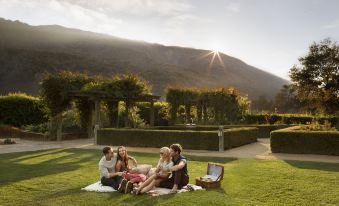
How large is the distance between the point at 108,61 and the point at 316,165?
87890mm

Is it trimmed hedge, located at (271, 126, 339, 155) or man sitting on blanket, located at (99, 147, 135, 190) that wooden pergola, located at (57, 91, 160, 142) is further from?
man sitting on blanket, located at (99, 147, 135, 190)

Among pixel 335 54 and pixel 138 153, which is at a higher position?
pixel 335 54

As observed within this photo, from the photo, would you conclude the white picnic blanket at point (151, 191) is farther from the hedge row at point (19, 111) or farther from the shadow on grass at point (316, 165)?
the hedge row at point (19, 111)

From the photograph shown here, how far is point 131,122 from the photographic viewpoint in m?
31.2

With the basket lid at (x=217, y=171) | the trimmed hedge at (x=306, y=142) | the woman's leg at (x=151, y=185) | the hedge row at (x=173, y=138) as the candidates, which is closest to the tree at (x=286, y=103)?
the hedge row at (x=173, y=138)

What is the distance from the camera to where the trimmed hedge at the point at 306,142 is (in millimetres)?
17547

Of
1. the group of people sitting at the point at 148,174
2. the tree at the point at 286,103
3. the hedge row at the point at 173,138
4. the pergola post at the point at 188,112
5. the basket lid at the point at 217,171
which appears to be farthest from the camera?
the tree at the point at 286,103

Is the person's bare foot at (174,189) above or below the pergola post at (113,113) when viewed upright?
below

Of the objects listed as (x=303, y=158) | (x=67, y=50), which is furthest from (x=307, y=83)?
(x=67, y=50)

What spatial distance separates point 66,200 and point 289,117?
30049 millimetres

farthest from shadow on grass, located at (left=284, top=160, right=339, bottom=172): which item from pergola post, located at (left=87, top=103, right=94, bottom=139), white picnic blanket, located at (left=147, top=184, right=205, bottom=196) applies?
pergola post, located at (left=87, top=103, right=94, bottom=139)

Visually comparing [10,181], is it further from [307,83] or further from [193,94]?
[307,83]

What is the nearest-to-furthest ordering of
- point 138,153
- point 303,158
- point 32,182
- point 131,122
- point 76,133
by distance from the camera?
point 32,182 < point 303,158 < point 138,153 < point 76,133 < point 131,122

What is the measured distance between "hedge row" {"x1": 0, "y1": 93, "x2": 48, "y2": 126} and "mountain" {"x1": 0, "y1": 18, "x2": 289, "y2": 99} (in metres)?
46.3
